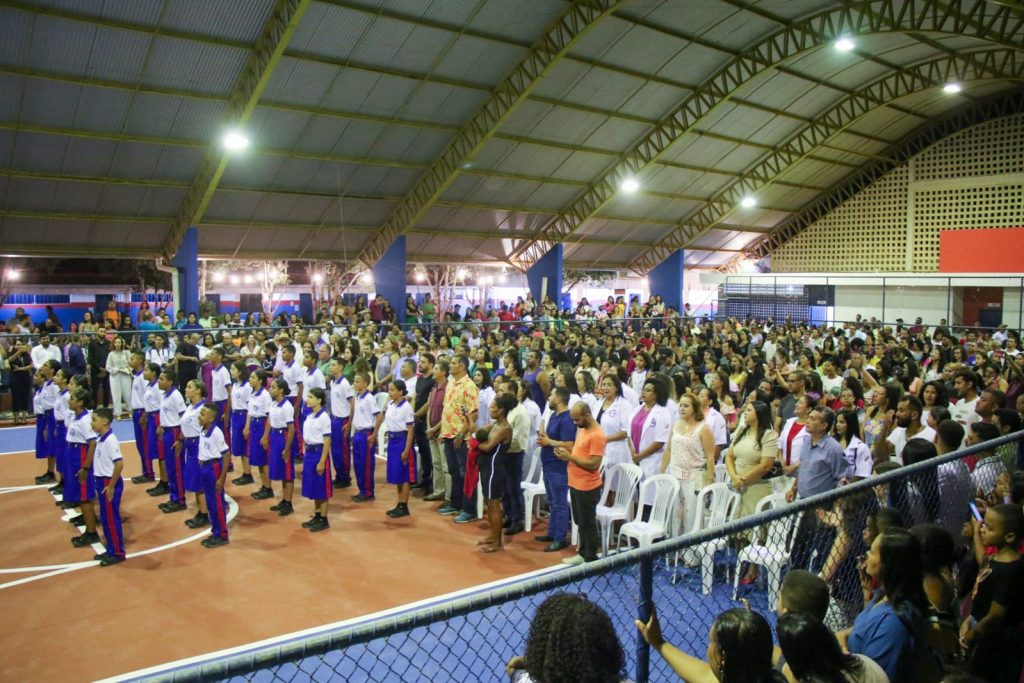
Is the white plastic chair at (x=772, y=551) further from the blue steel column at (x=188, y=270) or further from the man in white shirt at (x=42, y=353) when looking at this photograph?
the blue steel column at (x=188, y=270)

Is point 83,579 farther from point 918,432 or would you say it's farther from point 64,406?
point 918,432

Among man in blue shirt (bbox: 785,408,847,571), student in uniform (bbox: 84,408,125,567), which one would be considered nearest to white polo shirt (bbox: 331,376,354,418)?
student in uniform (bbox: 84,408,125,567)

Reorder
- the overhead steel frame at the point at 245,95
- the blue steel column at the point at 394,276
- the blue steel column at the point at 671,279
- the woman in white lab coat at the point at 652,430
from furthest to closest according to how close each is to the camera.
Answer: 1. the blue steel column at the point at 671,279
2. the blue steel column at the point at 394,276
3. the overhead steel frame at the point at 245,95
4. the woman in white lab coat at the point at 652,430

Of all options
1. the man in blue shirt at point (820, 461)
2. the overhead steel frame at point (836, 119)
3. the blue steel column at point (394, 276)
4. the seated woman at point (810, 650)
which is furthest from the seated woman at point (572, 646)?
the overhead steel frame at point (836, 119)

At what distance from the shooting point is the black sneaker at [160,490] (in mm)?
9320

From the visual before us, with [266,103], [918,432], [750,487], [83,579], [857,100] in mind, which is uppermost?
[857,100]

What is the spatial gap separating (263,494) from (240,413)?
1.36m

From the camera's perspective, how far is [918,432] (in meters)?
6.36

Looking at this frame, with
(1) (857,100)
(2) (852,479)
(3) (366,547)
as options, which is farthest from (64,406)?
(1) (857,100)

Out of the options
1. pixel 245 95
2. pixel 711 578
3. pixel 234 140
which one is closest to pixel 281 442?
pixel 711 578

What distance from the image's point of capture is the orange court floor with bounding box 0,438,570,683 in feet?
18.2

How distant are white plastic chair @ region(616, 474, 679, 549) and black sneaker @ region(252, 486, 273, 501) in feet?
15.2

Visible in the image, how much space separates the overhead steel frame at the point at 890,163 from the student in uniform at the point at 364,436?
26.6m

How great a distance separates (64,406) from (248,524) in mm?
2663
